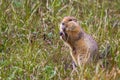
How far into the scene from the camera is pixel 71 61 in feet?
24.3

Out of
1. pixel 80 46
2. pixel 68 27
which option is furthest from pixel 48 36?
pixel 68 27

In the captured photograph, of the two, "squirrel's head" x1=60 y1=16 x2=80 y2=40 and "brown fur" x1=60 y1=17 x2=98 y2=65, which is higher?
"squirrel's head" x1=60 y1=16 x2=80 y2=40

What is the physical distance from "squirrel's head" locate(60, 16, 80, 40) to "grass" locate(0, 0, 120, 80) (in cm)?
40

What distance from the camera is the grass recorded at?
6.88 metres

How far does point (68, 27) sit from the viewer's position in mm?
6723

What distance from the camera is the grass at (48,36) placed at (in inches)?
271

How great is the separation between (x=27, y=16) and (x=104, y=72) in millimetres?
2077

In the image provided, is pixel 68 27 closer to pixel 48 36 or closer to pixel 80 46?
pixel 80 46

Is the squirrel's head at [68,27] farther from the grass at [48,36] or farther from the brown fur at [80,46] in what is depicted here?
the grass at [48,36]

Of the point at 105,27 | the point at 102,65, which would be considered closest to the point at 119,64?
the point at 102,65

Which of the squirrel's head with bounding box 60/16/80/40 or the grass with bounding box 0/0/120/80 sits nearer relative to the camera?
the squirrel's head with bounding box 60/16/80/40

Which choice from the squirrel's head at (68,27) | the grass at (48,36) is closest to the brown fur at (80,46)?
the squirrel's head at (68,27)

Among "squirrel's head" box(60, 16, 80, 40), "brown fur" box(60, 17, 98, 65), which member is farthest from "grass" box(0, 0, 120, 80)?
"squirrel's head" box(60, 16, 80, 40)

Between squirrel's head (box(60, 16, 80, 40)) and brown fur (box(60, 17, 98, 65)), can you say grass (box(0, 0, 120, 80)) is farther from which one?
squirrel's head (box(60, 16, 80, 40))
